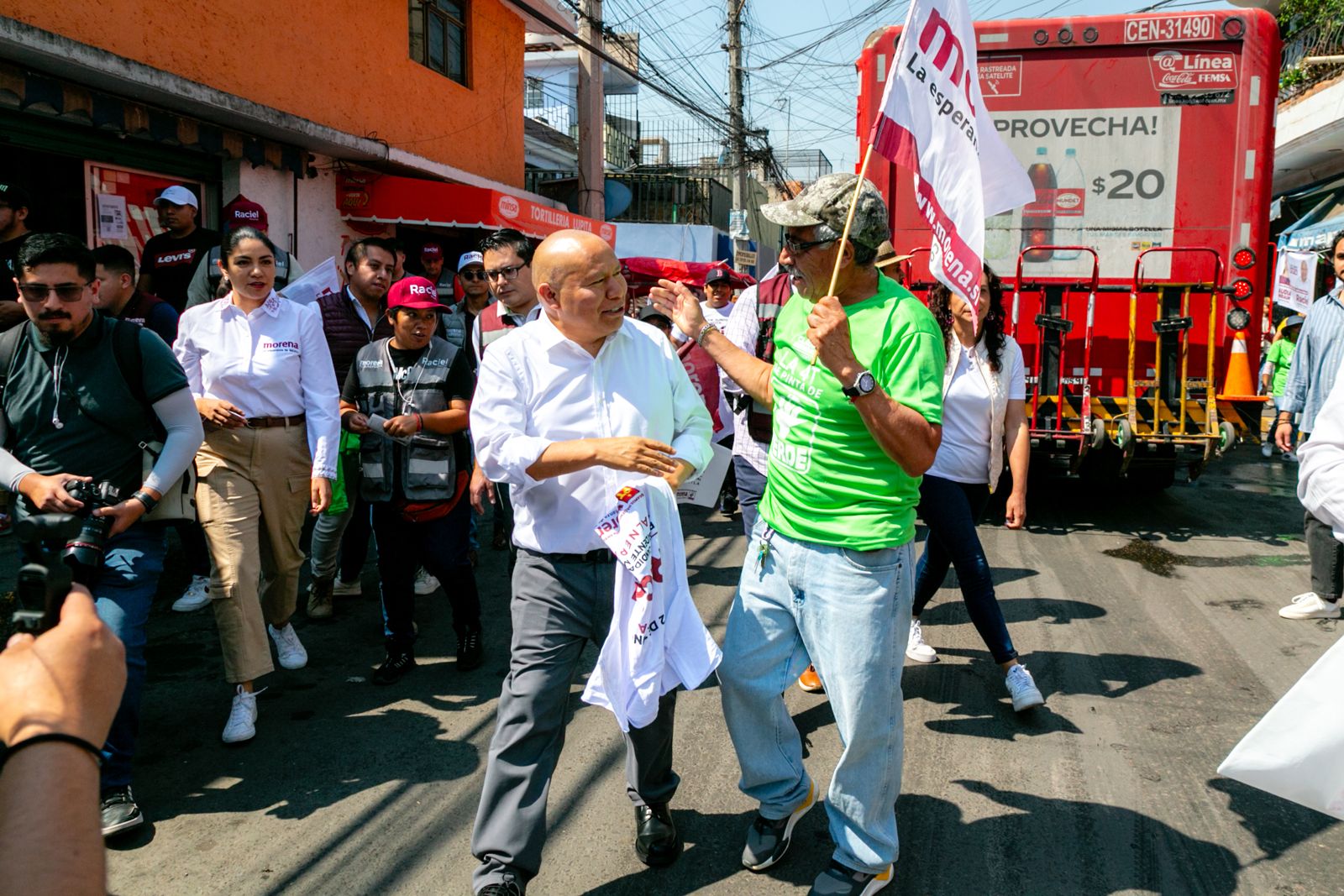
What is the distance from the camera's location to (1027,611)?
18.9ft

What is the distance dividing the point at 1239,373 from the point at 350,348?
6524 millimetres

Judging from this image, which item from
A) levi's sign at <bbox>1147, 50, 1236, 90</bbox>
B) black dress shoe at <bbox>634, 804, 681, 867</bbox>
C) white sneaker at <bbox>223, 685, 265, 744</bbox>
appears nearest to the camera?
black dress shoe at <bbox>634, 804, 681, 867</bbox>

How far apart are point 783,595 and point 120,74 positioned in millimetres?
7461

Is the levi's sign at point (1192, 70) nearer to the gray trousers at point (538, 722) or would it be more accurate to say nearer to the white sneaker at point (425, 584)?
the white sneaker at point (425, 584)

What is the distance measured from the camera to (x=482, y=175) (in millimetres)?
15266

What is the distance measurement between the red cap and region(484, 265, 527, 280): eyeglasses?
29 centimetres

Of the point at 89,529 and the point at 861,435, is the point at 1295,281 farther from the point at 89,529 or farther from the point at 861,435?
the point at 89,529

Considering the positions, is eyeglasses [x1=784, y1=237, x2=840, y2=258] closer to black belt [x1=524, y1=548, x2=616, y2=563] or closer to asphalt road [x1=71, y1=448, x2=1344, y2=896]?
black belt [x1=524, y1=548, x2=616, y2=563]

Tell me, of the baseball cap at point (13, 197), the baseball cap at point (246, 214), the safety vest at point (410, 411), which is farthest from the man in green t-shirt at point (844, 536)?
the baseball cap at point (246, 214)

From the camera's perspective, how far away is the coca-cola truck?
7734 mm

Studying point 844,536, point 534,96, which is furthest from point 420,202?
point 534,96

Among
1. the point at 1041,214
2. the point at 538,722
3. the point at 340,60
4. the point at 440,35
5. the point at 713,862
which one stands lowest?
the point at 713,862

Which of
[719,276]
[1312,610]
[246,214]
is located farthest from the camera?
[719,276]

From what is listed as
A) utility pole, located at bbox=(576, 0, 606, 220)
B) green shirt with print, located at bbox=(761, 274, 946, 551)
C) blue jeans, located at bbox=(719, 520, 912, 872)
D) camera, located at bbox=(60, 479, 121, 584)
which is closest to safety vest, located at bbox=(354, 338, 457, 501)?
camera, located at bbox=(60, 479, 121, 584)
